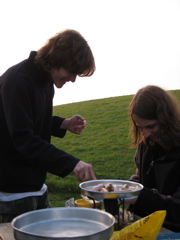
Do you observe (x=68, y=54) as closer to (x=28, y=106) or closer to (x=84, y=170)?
(x=28, y=106)

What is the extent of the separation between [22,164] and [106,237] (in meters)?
1.40

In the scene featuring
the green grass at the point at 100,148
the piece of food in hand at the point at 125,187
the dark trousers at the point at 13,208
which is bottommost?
the green grass at the point at 100,148

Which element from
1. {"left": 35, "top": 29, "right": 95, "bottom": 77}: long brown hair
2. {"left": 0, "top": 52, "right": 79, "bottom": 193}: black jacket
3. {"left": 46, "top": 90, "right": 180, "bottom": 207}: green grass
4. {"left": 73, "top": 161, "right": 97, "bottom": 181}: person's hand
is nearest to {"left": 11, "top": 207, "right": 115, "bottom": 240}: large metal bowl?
{"left": 73, "top": 161, "right": 97, "bottom": 181}: person's hand

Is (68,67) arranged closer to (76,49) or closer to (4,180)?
(76,49)

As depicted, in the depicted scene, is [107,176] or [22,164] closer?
[22,164]

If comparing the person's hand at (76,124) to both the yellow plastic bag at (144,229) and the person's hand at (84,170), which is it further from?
the yellow plastic bag at (144,229)

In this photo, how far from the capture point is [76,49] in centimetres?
240

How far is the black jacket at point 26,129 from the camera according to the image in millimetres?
2059

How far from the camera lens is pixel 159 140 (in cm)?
276

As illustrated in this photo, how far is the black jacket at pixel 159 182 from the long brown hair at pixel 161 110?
4.7 inches

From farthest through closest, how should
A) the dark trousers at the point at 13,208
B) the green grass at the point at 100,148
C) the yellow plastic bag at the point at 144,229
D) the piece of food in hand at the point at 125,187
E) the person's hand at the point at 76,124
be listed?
1. the green grass at the point at 100,148
2. the person's hand at the point at 76,124
3. the dark trousers at the point at 13,208
4. the piece of food in hand at the point at 125,187
5. the yellow plastic bag at the point at 144,229

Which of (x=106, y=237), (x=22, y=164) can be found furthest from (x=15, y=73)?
(x=106, y=237)

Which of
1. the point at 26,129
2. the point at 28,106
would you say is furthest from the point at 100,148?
the point at 26,129

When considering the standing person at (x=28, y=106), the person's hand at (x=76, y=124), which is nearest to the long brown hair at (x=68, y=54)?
the standing person at (x=28, y=106)
